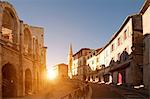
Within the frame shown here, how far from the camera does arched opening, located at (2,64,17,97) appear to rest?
25453 millimetres

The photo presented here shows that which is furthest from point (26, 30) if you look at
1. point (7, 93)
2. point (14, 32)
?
point (7, 93)

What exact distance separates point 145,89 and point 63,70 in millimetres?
75625

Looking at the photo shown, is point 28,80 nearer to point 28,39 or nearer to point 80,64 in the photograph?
point 28,39

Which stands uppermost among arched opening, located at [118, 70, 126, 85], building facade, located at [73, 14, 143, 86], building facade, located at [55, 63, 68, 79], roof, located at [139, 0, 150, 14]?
roof, located at [139, 0, 150, 14]

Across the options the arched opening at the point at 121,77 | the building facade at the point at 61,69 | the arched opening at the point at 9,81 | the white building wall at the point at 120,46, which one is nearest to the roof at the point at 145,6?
the white building wall at the point at 120,46

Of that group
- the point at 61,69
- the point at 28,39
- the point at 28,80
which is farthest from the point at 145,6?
the point at 61,69

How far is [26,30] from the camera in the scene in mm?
32469

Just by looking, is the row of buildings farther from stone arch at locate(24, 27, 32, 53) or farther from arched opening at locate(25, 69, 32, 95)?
stone arch at locate(24, 27, 32, 53)

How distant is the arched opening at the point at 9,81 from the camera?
25.5 meters

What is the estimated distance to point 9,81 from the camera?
2569 cm

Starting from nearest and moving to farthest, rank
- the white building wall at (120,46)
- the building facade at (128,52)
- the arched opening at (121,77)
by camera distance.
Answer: the building facade at (128,52), the white building wall at (120,46), the arched opening at (121,77)

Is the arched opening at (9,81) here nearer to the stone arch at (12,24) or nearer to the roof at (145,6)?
the stone arch at (12,24)

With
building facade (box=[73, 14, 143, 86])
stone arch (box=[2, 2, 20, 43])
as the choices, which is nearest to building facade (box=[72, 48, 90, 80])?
building facade (box=[73, 14, 143, 86])

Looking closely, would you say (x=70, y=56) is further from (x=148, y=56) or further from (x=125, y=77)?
(x=148, y=56)
